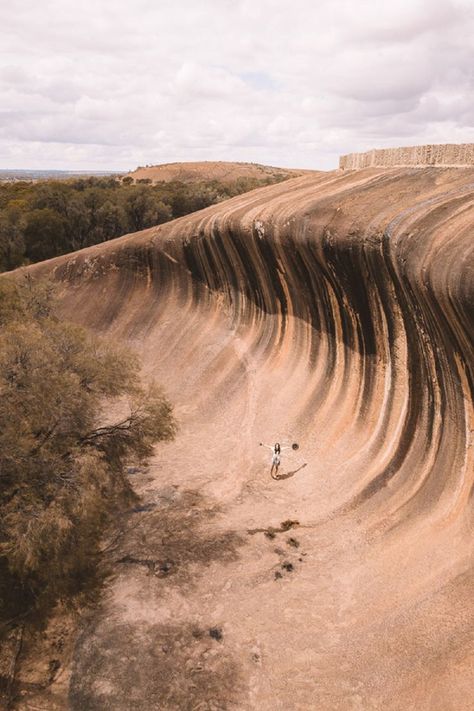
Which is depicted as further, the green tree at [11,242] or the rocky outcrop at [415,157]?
the green tree at [11,242]

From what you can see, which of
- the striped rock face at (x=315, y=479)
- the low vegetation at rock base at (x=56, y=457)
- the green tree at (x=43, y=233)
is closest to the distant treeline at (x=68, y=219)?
the green tree at (x=43, y=233)

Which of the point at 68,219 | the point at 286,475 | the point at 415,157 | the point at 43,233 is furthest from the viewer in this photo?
the point at 68,219

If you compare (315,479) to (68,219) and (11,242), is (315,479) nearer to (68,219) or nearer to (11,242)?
(11,242)

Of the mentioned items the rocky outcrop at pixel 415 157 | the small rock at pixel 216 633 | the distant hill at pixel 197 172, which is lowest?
the small rock at pixel 216 633

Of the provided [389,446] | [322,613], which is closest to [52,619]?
[322,613]

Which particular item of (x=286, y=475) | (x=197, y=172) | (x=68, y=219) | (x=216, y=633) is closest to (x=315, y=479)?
(x=286, y=475)

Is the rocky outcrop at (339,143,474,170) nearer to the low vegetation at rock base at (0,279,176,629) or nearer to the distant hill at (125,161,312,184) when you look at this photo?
the low vegetation at rock base at (0,279,176,629)

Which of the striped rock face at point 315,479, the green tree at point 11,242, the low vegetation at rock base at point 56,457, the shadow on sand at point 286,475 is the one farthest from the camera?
the green tree at point 11,242

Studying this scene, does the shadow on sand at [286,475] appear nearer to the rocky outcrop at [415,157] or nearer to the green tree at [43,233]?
the rocky outcrop at [415,157]
